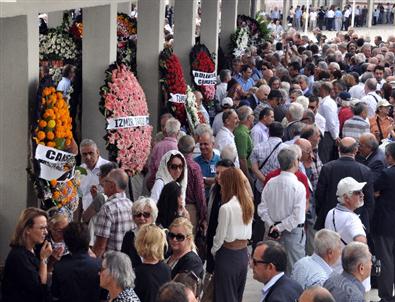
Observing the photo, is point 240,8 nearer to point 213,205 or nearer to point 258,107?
point 258,107

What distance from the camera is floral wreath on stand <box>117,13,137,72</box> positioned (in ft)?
50.6

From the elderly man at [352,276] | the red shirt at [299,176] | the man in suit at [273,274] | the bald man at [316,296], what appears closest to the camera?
the bald man at [316,296]

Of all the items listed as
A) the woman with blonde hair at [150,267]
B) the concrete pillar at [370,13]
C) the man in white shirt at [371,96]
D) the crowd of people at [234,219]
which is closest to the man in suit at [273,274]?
the crowd of people at [234,219]

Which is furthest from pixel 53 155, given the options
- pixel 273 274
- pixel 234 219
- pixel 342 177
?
pixel 273 274

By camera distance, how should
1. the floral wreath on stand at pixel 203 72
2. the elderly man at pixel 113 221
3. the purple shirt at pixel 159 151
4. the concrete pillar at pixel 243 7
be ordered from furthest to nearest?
the concrete pillar at pixel 243 7 < the floral wreath on stand at pixel 203 72 < the purple shirt at pixel 159 151 < the elderly man at pixel 113 221

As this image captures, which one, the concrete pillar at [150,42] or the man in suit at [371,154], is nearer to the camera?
the man in suit at [371,154]

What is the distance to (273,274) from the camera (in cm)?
795

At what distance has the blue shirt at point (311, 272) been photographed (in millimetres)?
8453

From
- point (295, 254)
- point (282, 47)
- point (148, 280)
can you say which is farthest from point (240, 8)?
point (148, 280)

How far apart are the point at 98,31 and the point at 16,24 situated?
107 inches

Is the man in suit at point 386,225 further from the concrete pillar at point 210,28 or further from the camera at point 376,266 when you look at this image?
the concrete pillar at point 210,28

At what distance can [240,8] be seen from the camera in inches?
1048

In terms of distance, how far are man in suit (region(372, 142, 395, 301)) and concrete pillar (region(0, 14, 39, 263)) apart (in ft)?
12.6

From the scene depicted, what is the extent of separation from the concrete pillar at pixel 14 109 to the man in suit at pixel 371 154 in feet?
13.1
